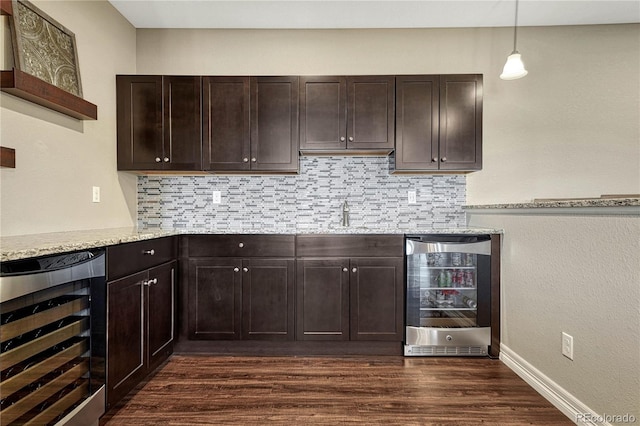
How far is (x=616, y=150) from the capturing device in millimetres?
2898

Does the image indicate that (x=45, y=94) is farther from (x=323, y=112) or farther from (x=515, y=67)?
(x=515, y=67)

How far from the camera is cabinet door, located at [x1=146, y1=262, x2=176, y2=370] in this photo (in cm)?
201

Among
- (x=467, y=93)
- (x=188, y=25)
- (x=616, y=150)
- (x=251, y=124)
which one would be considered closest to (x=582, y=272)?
(x=467, y=93)

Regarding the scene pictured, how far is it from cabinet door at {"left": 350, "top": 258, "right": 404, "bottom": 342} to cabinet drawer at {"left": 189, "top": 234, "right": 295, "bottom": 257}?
531mm

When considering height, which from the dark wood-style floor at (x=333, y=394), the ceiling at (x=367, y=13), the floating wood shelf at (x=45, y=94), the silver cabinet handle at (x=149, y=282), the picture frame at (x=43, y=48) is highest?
the ceiling at (x=367, y=13)

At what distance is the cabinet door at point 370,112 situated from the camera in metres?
2.60

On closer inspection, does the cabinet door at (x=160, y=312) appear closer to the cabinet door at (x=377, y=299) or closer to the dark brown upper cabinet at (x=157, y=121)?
the dark brown upper cabinet at (x=157, y=121)

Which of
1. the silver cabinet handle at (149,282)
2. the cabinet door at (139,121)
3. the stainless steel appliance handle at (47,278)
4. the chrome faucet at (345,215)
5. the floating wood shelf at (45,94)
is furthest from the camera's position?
the chrome faucet at (345,215)

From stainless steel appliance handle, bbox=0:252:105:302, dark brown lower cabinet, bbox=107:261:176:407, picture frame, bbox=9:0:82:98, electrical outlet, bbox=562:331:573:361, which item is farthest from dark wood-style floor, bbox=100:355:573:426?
picture frame, bbox=9:0:82:98

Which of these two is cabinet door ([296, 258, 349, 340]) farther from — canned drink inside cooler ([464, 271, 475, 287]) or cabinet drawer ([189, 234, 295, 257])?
canned drink inside cooler ([464, 271, 475, 287])

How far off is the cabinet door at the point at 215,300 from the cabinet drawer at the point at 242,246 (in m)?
0.06

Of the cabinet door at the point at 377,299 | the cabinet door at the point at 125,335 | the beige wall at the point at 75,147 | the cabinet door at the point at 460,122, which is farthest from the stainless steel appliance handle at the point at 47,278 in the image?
the cabinet door at the point at 460,122

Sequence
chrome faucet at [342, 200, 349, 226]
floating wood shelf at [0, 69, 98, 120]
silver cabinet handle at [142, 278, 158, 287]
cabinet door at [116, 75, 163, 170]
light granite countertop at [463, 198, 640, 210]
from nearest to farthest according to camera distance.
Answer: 1. light granite countertop at [463, 198, 640, 210]
2. floating wood shelf at [0, 69, 98, 120]
3. silver cabinet handle at [142, 278, 158, 287]
4. cabinet door at [116, 75, 163, 170]
5. chrome faucet at [342, 200, 349, 226]

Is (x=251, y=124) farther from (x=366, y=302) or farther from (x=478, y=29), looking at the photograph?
(x=478, y=29)
